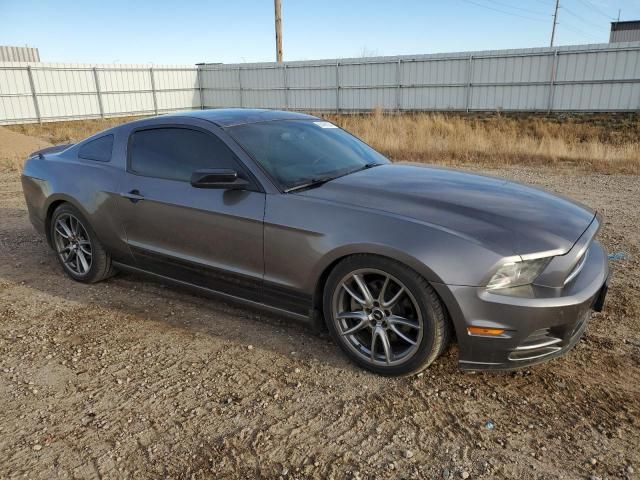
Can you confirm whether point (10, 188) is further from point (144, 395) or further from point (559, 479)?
point (559, 479)

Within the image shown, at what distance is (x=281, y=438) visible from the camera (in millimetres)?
2531

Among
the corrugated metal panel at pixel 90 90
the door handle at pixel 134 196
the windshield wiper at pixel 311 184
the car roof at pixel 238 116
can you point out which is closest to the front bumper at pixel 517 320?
the windshield wiper at pixel 311 184

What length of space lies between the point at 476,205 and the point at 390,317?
2.85ft

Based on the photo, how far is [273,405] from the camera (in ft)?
9.20

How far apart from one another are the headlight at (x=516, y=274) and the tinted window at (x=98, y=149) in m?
3.30

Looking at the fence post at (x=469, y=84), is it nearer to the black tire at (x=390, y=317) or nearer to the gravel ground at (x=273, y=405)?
the gravel ground at (x=273, y=405)

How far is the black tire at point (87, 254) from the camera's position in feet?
14.5

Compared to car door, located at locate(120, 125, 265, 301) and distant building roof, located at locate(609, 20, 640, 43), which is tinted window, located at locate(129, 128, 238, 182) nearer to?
car door, located at locate(120, 125, 265, 301)

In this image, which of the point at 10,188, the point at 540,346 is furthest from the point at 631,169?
the point at 10,188

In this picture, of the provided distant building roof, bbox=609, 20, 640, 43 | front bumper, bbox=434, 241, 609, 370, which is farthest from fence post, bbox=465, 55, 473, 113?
front bumper, bbox=434, 241, 609, 370

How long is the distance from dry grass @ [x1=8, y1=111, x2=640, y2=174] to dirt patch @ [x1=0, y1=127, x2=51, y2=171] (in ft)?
7.38

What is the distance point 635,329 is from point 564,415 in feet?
4.35

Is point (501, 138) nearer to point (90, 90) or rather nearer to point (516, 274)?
point (516, 274)

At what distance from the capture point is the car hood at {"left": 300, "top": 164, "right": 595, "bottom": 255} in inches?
108
